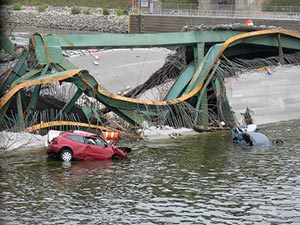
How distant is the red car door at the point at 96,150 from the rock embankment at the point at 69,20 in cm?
9506

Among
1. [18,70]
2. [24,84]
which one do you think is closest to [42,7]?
[18,70]

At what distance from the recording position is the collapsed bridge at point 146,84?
32000 mm

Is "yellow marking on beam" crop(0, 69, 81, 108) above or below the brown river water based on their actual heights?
above

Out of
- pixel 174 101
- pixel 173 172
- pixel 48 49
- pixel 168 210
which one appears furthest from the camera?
pixel 174 101

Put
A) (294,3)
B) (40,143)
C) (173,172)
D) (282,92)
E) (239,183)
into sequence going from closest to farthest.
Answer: (239,183)
(173,172)
(40,143)
(282,92)
(294,3)

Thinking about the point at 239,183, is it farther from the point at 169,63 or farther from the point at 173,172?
the point at 169,63

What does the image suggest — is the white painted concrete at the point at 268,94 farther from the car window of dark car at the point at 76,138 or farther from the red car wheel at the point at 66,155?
the red car wheel at the point at 66,155

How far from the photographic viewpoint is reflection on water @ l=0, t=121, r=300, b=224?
19719 millimetres

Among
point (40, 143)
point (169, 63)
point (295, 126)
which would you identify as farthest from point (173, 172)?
point (169, 63)

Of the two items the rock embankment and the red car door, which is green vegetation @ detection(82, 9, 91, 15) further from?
the red car door

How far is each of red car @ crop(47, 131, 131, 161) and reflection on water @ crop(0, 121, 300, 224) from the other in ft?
1.30

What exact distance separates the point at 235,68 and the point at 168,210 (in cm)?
1968

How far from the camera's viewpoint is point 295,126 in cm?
3791

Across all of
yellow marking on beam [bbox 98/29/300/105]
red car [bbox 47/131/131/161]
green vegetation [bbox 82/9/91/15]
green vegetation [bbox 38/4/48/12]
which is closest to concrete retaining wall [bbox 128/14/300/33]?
yellow marking on beam [bbox 98/29/300/105]
